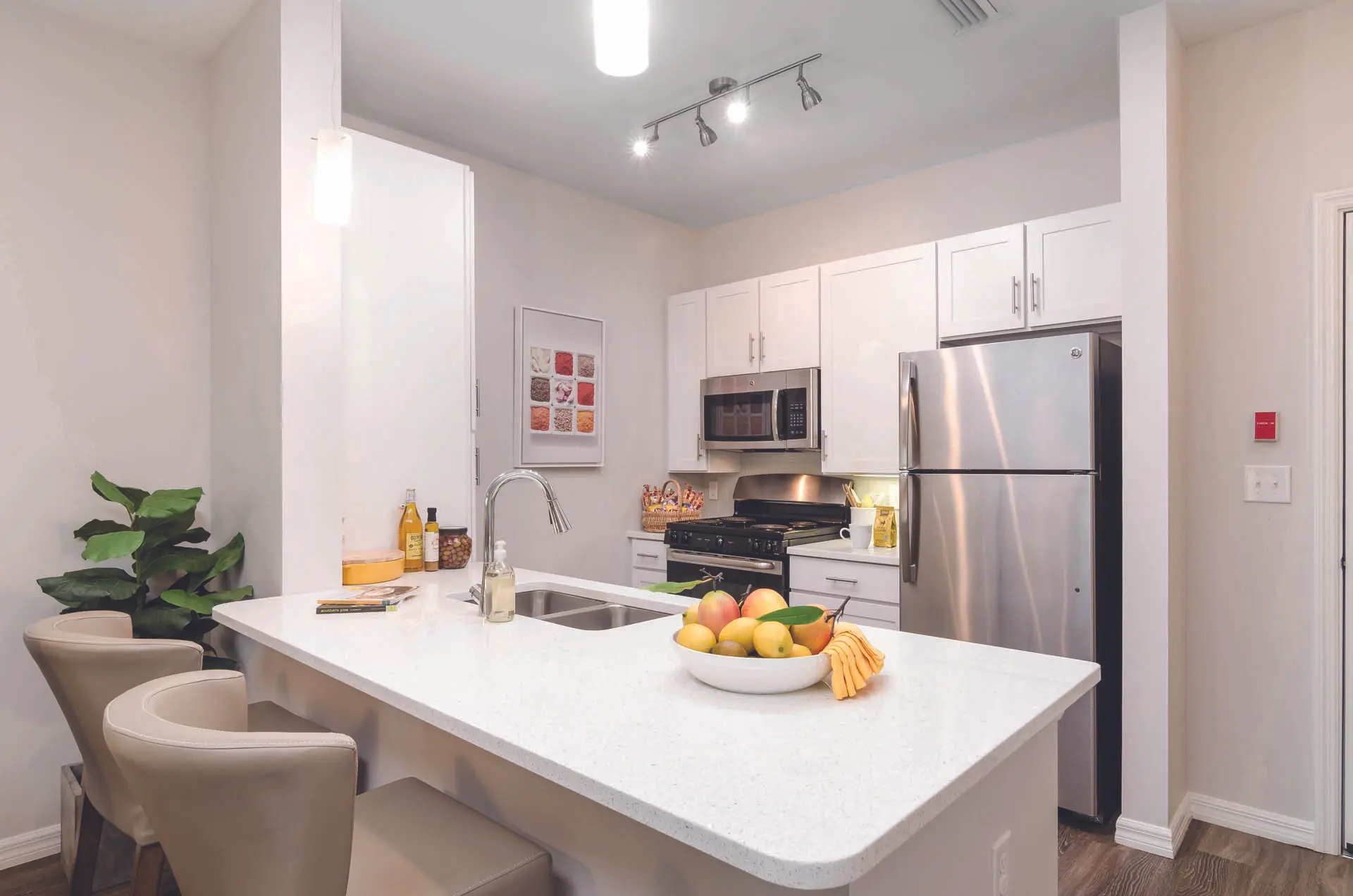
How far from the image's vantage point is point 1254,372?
255 cm

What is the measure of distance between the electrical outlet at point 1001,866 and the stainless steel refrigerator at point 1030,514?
61.0 inches

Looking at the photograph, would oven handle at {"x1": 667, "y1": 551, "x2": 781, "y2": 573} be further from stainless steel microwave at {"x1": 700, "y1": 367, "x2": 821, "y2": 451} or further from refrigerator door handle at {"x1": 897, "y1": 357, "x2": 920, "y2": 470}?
refrigerator door handle at {"x1": 897, "y1": 357, "x2": 920, "y2": 470}

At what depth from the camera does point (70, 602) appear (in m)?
2.11

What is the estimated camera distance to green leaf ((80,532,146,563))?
1957 mm

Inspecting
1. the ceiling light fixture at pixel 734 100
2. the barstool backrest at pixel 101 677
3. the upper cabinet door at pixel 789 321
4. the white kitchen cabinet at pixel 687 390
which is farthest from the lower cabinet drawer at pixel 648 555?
the barstool backrest at pixel 101 677

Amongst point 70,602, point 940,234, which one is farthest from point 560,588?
point 940,234

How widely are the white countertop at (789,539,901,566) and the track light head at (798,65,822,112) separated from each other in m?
1.82

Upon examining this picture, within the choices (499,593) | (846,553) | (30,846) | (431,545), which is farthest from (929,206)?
(30,846)

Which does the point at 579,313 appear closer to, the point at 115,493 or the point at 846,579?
the point at 846,579

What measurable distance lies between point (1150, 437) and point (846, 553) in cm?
129

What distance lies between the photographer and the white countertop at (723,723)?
0.80 metres

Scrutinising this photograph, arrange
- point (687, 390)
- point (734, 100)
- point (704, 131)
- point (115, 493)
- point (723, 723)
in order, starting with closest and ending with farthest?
point (723, 723)
point (115, 493)
point (734, 100)
point (704, 131)
point (687, 390)

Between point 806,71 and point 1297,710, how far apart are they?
2826 millimetres

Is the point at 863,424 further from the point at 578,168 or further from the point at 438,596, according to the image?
the point at 438,596
